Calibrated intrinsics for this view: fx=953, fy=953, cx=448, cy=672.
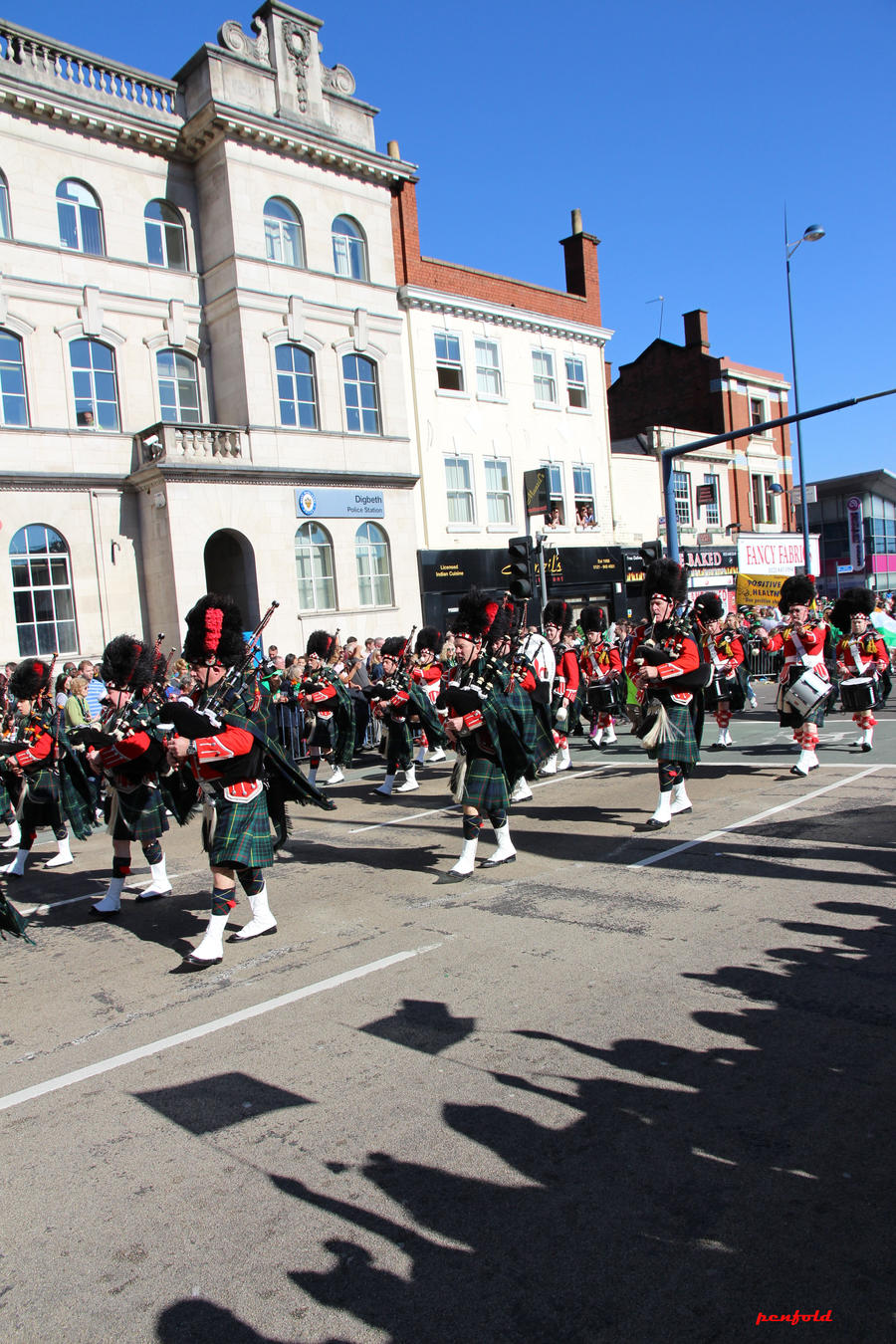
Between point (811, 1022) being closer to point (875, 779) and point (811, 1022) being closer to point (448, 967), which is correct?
point (448, 967)

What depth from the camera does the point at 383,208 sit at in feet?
81.1

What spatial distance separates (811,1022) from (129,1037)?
3249 mm

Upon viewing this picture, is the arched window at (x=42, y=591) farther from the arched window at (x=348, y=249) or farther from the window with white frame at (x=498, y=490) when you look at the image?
the window with white frame at (x=498, y=490)

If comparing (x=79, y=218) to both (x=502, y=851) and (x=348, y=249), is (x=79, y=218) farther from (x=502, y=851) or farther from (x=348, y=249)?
(x=502, y=851)

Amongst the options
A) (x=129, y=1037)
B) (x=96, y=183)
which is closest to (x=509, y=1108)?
(x=129, y=1037)

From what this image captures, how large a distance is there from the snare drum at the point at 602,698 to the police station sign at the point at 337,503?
11.1 metres

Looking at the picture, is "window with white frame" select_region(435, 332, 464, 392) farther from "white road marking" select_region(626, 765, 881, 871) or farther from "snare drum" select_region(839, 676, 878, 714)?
"white road marking" select_region(626, 765, 881, 871)

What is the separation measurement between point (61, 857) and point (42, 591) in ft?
40.2

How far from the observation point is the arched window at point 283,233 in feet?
74.1

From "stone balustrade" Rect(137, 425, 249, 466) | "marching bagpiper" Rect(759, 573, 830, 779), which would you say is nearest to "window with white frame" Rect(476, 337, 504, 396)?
"stone balustrade" Rect(137, 425, 249, 466)

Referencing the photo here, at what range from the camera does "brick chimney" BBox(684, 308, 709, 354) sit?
126ft

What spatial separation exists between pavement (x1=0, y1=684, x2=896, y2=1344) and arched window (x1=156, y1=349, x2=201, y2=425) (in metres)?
17.3

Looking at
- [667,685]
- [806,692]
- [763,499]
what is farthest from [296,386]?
[763,499]

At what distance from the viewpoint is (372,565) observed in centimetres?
2459
